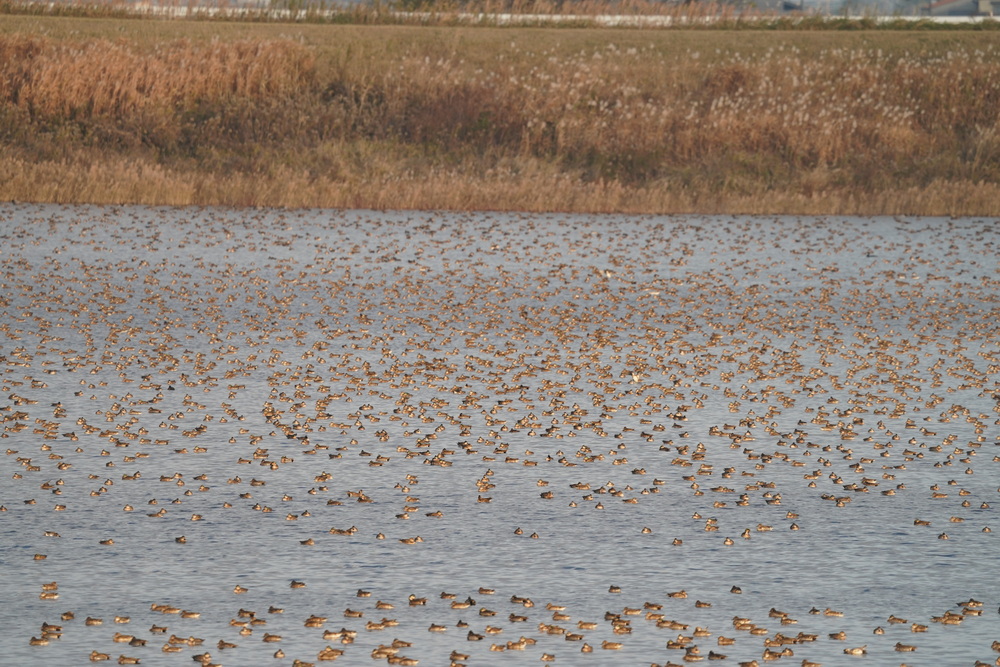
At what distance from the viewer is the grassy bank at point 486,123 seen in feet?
96.9

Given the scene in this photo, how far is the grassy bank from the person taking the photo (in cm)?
2955

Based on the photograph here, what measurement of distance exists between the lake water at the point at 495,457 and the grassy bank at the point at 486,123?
8.15 metres

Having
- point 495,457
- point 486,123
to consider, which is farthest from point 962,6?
point 495,457

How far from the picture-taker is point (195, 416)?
12141 mm

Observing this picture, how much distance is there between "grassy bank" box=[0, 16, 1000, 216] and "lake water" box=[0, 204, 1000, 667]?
815 cm

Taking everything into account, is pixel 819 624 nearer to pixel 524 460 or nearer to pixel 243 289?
pixel 524 460

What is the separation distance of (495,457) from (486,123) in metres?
23.8

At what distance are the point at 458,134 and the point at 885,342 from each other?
19.0 m

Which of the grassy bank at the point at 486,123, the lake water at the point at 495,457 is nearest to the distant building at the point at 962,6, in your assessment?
the grassy bank at the point at 486,123

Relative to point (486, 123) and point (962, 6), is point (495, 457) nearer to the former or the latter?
point (486, 123)

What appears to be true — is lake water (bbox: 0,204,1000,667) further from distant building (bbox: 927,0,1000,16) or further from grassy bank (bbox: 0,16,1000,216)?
distant building (bbox: 927,0,1000,16)

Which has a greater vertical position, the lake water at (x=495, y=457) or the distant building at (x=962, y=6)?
the distant building at (x=962, y=6)

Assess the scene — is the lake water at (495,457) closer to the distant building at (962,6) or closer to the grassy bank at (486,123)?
the grassy bank at (486,123)

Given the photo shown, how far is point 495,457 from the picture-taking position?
1098cm
